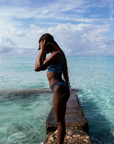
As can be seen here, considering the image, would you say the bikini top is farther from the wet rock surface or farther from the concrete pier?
the wet rock surface

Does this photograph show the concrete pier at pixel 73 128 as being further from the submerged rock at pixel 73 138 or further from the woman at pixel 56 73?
the woman at pixel 56 73

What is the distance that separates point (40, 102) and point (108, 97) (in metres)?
4.47

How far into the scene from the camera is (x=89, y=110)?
23.2 feet

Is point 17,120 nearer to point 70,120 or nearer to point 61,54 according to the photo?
point 70,120

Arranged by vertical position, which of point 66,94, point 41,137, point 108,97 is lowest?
point 108,97

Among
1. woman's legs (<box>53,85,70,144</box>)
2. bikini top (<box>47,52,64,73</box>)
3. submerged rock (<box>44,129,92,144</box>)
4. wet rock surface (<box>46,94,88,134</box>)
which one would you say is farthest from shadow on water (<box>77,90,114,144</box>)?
bikini top (<box>47,52,64,73</box>)

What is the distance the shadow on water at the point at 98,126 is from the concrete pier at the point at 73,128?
85 cm

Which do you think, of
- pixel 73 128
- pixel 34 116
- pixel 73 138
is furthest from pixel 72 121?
pixel 34 116

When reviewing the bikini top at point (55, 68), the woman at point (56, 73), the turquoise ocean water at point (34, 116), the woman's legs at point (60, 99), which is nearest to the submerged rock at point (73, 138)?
the woman at point (56, 73)

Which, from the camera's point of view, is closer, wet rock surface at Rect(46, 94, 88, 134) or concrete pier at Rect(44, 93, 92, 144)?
concrete pier at Rect(44, 93, 92, 144)

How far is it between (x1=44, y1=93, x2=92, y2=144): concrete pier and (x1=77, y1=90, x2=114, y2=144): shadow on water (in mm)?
850

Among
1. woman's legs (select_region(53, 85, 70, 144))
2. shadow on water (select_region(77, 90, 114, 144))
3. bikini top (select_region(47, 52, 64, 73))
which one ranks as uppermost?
bikini top (select_region(47, 52, 64, 73))

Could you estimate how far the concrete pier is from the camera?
10.9 ft

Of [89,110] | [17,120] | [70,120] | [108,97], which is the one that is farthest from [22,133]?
[108,97]
